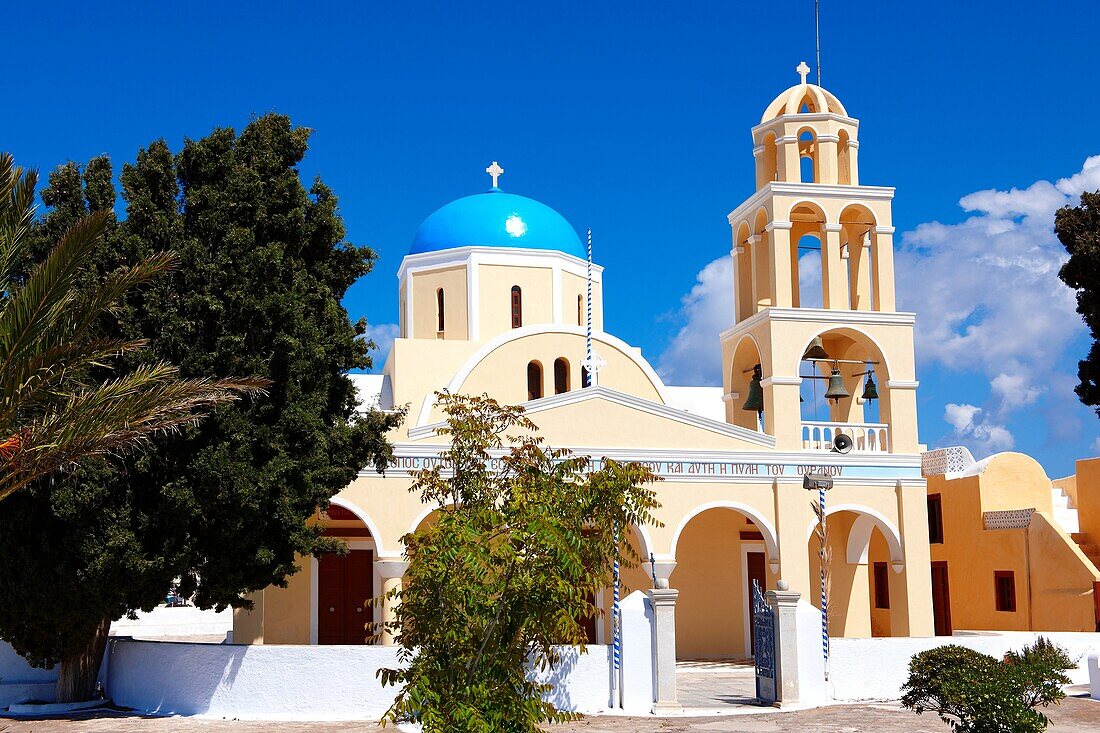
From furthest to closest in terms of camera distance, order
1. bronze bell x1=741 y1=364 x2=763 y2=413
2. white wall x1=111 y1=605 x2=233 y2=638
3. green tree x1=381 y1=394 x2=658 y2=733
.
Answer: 1. white wall x1=111 y1=605 x2=233 y2=638
2. bronze bell x1=741 y1=364 x2=763 y2=413
3. green tree x1=381 y1=394 x2=658 y2=733

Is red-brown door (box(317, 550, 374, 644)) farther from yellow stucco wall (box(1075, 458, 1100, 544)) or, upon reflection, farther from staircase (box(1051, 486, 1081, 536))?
yellow stucco wall (box(1075, 458, 1100, 544))

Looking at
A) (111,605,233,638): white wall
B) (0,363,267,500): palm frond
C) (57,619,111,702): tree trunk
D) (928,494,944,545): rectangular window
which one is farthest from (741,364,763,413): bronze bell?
(111,605,233,638): white wall

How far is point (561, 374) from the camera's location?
2386 cm

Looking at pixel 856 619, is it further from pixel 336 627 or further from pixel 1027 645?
pixel 336 627

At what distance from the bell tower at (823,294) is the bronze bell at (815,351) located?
21mm

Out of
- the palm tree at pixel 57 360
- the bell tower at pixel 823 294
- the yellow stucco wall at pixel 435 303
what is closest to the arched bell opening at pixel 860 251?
the bell tower at pixel 823 294

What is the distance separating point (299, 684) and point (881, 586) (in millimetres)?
13641

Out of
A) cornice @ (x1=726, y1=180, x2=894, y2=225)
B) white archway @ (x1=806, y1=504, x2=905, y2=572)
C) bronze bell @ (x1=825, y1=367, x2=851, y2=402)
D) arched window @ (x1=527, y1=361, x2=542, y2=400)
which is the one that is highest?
cornice @ (x1=726, y1=180, x2=894, y2=225)

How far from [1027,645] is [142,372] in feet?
40.6

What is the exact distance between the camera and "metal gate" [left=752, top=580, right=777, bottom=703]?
50.0ft

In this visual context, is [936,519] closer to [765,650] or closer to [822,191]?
[822,191]

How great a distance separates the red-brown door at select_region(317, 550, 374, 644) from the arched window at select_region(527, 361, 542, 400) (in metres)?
4.86

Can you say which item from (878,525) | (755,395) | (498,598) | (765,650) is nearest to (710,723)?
(765,650)

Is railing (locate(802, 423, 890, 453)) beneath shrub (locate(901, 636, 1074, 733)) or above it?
above
